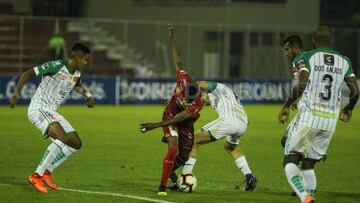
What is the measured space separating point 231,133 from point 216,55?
29405 mm

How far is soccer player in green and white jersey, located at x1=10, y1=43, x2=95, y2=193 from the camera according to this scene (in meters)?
12.7

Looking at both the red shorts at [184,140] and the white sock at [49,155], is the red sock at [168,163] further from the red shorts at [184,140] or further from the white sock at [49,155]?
the white sock at [49,155]

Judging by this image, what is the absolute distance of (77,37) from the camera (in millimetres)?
40906

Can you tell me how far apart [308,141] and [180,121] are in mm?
2188

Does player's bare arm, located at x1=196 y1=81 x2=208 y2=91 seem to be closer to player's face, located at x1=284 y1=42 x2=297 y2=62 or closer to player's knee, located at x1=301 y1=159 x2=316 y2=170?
player's face, located at x1=284 y1=42 x2=297 y2=62

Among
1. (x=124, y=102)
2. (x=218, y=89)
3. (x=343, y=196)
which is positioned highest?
(x=218, y=89)

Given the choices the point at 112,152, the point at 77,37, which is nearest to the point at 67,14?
the point at 77,37

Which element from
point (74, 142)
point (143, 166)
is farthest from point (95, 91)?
point (74, 142)

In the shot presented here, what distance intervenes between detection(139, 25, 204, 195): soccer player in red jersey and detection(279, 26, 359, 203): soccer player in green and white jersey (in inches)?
78.4

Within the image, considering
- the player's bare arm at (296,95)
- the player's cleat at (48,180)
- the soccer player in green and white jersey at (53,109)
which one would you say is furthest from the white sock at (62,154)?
the player's bare arm at (296,95)

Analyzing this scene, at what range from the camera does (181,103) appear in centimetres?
1287

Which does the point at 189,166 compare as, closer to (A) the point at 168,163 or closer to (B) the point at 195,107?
(A) the point at 168,163

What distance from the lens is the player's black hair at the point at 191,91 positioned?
12.6 metres

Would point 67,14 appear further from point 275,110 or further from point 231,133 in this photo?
point 231,133
